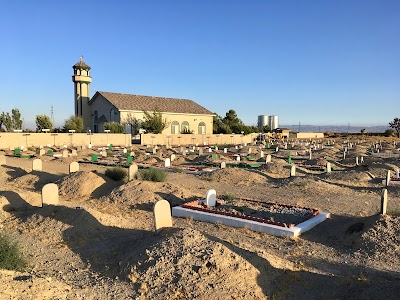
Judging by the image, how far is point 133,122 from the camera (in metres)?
51.7

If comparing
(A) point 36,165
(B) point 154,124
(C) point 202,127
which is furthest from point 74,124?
(A) point 36,165

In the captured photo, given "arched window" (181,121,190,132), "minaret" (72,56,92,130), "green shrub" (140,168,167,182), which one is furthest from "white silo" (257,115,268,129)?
"green shrub" (140,168,167,182)

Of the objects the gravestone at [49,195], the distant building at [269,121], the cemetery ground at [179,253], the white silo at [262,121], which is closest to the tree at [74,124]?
the cemetery ground at [179,253]

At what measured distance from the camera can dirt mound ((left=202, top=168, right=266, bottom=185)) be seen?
53.7 feet

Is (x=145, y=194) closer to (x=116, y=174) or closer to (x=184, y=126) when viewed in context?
(x=116, y=174)

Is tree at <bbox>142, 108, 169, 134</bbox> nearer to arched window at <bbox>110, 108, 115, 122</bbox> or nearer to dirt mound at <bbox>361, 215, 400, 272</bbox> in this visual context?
arched window at <bbox>110, 108, 115, 122</bbox>

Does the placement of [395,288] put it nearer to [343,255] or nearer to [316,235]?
[343,255]

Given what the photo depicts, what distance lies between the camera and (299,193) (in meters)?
13.7

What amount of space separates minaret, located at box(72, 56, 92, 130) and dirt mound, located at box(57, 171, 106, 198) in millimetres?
43573

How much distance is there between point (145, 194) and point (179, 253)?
605 cm

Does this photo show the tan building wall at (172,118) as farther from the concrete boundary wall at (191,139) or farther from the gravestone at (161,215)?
the gravestone at (161,215)

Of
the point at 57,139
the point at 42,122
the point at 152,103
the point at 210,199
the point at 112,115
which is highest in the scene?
the point at 152,103

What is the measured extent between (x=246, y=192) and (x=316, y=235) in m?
5.27

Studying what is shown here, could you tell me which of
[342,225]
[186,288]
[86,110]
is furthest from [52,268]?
[86,110]
